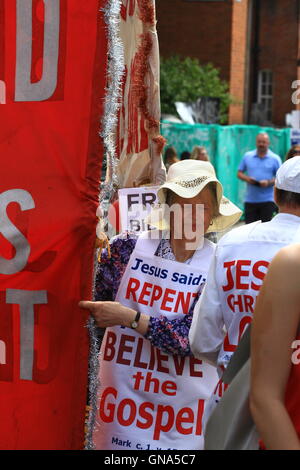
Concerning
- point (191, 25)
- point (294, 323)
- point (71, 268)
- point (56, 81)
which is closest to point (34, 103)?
point (56, 81)

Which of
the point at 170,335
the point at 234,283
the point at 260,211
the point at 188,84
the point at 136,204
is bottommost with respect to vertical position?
the point at 260,211

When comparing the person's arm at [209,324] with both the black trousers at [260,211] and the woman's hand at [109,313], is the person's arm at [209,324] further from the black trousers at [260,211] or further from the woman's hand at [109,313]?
the black trousers at [260,211]

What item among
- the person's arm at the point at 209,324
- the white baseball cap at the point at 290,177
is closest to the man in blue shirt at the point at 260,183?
the person's arm at the point at 209,324

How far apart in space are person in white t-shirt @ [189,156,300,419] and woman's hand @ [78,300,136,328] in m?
0.38

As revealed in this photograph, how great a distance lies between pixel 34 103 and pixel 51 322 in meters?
0.86

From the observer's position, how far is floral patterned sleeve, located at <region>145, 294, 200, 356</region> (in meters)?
3.29

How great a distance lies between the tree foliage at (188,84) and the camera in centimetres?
2288

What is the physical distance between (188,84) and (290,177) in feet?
69.5

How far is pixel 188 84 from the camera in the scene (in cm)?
2339

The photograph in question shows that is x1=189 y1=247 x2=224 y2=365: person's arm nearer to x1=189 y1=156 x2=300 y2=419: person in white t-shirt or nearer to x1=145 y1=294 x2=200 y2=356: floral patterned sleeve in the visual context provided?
x1=189 y1=156 x2=300 y2=419: person in white t-shirt

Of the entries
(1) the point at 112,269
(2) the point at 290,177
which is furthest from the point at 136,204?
(2) the point at 290,177

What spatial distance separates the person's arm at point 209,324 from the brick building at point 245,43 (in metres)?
24.6

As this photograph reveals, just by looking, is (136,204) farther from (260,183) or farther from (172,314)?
(260,183)

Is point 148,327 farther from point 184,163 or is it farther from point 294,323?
point 294,323
